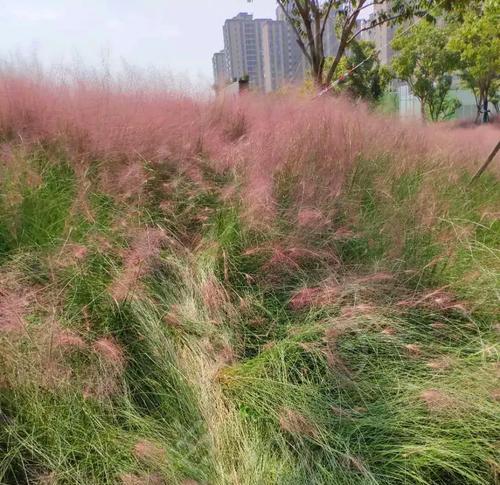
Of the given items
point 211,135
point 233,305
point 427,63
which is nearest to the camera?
point 233,305

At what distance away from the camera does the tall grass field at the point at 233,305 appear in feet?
5.35

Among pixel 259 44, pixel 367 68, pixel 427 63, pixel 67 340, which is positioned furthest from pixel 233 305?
pixel 367 68

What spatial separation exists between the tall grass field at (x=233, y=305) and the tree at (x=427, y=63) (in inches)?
531

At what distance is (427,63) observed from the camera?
643 inches

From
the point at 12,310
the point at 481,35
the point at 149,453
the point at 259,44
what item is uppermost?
the point at 259,44

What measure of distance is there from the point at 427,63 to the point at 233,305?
54.5 ft

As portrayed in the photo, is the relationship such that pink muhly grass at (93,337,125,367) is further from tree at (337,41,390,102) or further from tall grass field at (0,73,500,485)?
tree at (337,41,390,102)

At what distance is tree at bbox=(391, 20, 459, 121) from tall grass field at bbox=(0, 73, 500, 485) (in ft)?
44.2

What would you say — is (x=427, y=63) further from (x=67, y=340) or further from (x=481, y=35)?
(x=67, y=340)

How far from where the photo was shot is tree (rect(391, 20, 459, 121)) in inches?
610

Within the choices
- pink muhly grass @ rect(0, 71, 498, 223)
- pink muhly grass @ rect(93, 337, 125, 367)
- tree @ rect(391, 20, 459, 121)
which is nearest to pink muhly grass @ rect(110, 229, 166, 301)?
pink muhly grass @ rect(93, 337, 125, 367)

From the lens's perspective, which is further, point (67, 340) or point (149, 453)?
point (67, 340)

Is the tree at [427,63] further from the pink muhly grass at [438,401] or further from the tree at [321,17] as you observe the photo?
the pink muhly grass at [438,401]

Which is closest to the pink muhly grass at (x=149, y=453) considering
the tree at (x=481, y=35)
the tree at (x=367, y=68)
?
the tree at (x=481, y=35)
